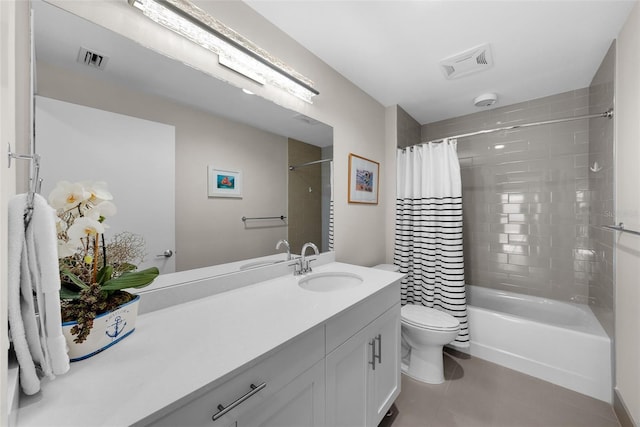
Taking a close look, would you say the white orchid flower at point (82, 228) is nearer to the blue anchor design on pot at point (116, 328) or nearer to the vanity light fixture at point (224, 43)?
→ the blue anchor design on pot at point (116, 328)

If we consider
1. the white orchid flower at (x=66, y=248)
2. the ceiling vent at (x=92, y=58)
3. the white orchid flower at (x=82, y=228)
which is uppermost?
the ceiling vent at (x=92, y=58)

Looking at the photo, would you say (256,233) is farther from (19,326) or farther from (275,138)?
(19,326)

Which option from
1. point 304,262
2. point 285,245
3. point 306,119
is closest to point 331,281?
point 304,262

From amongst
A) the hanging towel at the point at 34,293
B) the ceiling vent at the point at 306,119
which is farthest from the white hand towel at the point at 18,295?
the ceiling vent at the point at 306,119

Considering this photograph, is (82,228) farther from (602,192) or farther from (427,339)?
(602,192)

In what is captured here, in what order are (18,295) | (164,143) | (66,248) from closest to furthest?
(18,295) < (66,248) < (164,143)

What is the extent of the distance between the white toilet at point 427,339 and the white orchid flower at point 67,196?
2010 millimetres

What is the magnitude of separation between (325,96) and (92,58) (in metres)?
1.34

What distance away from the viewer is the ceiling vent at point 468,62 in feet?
5.76

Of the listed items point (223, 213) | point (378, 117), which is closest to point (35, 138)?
point (223, 213)

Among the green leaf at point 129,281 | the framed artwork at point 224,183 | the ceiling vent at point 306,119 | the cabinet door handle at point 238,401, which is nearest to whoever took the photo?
the cabinet door handle at point 238,401

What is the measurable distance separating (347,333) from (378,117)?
2.08 m

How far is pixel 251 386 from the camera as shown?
732mm

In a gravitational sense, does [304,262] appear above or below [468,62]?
below
